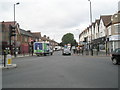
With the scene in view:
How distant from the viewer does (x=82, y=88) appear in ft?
21.8

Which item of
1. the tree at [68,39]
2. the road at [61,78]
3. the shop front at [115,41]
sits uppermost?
the tree at [68,39]

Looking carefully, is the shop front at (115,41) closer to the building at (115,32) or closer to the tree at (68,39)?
the building at (115,32)

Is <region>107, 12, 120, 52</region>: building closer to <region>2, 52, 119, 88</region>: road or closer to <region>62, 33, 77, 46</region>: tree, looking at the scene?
<region>2, 52, 119, 88</region>: road

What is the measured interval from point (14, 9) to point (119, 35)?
23.0 m

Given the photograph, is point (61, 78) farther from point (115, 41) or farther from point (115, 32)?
point (115, 32)

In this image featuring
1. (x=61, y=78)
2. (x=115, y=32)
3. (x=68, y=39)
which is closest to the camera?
(x=61, y=78)

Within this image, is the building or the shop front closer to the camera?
the shop front

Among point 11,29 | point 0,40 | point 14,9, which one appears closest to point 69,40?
point 0,40

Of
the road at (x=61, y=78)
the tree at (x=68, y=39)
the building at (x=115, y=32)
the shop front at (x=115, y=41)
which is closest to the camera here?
the road at (x=61, y=78)

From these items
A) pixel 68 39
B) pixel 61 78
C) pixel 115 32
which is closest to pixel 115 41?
pixel 115 32

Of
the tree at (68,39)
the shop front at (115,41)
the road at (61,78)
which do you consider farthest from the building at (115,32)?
the tree at (68,39)

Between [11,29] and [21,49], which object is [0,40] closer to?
[21,49]

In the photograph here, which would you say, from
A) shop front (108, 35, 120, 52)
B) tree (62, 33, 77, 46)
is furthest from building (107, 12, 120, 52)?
tree (62, 33, 77, 46)

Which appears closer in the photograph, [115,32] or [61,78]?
[61,78]
